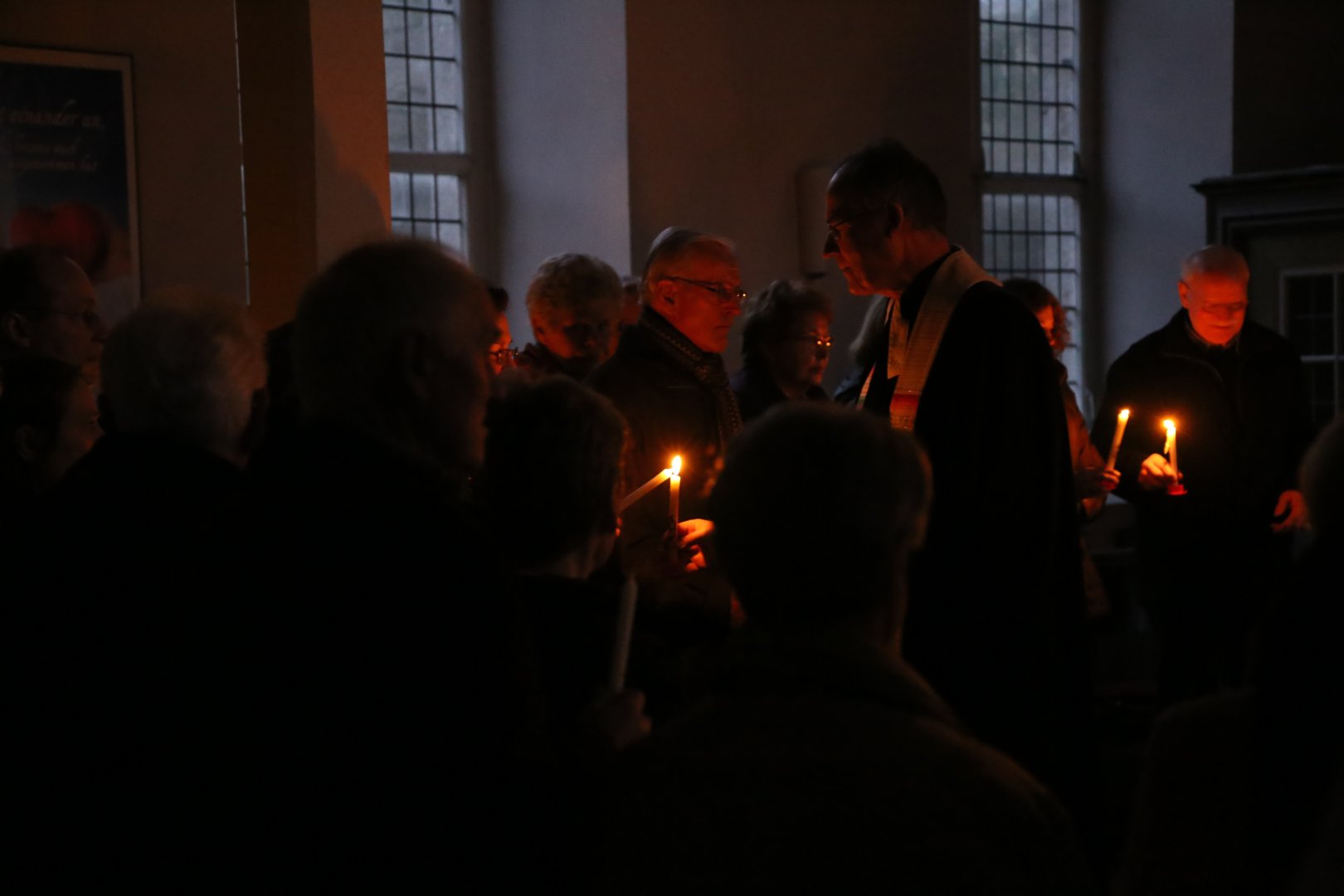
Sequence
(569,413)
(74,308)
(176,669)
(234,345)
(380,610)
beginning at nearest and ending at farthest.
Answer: (380,610)
(176,669)
(569,413)
(234,345)
(74,308)

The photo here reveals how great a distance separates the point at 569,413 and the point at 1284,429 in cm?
427

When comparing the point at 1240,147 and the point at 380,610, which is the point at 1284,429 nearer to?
the point at 1240,147

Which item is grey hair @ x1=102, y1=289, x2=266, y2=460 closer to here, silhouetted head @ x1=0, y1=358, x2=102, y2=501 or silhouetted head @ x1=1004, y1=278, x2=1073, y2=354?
silhouetted head @ x1=0, y1=358, x2=102, y2=501

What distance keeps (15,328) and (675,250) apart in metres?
1.60

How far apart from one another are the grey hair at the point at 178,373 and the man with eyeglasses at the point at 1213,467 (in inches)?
157

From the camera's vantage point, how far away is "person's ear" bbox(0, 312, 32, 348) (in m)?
3.41

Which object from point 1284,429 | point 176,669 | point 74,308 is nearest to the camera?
point 176,669

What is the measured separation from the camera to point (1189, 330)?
5719 millimetres

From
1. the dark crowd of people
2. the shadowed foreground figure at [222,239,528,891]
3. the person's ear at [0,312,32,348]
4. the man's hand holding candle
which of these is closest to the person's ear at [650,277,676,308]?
the dark crowd of people

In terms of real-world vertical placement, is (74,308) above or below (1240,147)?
below

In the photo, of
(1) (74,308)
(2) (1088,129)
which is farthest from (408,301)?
(2) (1088,129)

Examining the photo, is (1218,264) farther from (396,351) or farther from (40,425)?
(396,351)

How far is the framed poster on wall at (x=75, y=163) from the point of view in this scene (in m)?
5.27

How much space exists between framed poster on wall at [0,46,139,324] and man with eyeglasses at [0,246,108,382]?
2017 mm
